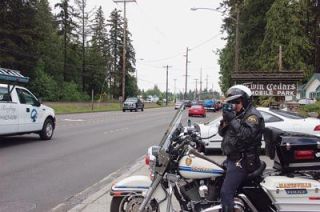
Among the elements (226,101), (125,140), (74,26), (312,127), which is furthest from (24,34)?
(226,101)

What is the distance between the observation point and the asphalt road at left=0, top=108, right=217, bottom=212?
8.32 meters

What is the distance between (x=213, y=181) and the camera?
5305 mm

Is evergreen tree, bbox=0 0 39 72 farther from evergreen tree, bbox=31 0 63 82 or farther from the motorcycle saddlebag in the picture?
the motorcycle saddlebag

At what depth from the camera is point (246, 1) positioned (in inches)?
2100

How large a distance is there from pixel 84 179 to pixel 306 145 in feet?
19.3

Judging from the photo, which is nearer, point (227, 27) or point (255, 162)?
point (255, 162)

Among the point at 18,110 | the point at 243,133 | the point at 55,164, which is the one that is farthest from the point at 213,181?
the point at 18,110

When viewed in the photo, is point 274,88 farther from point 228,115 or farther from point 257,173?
point 228,115

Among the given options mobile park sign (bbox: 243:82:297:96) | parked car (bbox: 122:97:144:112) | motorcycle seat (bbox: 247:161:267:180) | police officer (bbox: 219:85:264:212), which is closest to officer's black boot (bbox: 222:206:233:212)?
police officer (bbox: 219:85:264:212)

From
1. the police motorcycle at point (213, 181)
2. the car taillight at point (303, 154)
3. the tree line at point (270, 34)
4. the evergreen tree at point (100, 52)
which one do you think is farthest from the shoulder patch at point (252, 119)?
the evergreen tree at point (100, 52)

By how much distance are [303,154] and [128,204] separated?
6.91 ft

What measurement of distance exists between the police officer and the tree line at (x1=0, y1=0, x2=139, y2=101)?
56202 millimetres

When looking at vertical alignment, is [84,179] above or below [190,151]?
below

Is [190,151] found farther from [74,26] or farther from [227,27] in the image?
[74,26]
